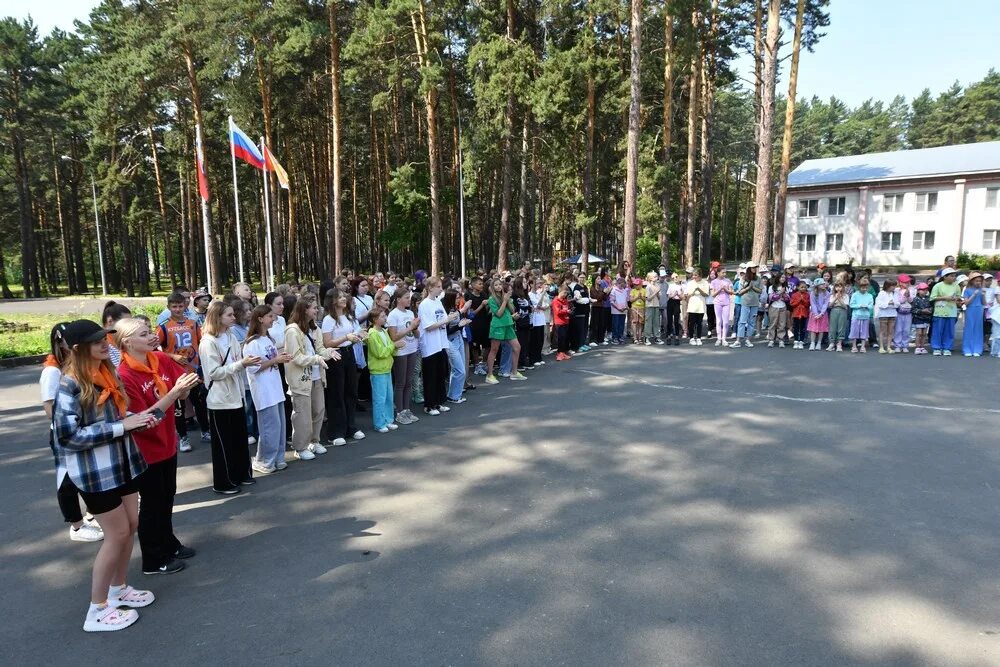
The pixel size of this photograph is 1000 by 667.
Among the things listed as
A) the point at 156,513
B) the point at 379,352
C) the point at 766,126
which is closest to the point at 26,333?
the point at 379,352

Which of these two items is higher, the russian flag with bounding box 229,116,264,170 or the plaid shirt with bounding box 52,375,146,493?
the russian flag with bounding box 229,116,264,170

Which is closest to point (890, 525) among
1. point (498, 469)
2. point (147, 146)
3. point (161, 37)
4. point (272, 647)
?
point (498, 469)

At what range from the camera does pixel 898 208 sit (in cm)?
4319

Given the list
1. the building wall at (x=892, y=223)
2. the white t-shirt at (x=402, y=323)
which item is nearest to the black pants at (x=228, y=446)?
the white t-shirt at (x=402, y=323)

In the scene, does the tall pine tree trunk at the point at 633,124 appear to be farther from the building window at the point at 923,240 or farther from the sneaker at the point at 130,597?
the building window at the point at 923,240

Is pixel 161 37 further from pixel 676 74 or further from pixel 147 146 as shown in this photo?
pixel 676 74

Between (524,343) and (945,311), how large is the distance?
9.29 m

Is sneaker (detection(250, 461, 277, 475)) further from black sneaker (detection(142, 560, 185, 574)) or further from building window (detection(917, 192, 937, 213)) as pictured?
building window (detection(917, 192, 937, 213))

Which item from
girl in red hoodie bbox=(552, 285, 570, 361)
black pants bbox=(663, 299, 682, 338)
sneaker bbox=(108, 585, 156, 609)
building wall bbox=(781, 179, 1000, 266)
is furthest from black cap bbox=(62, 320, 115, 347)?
building wall bbox=(781, 179, 1000, 266)

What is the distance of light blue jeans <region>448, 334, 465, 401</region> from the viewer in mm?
9711

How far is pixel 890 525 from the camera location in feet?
16.6

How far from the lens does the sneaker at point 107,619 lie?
381 centimetres

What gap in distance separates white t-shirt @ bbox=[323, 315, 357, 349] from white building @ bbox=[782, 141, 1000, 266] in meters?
45.7

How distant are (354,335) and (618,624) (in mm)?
4888
